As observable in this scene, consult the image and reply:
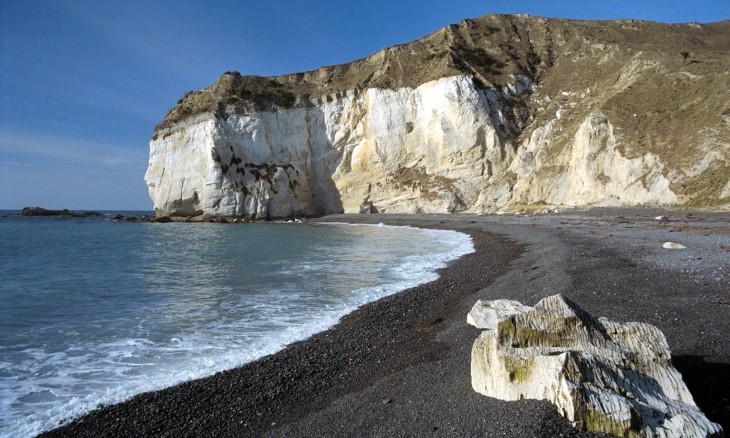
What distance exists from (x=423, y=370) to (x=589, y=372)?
216 cm

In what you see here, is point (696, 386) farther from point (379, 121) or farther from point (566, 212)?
point (379, 121)

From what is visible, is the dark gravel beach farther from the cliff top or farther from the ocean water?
the cliff top

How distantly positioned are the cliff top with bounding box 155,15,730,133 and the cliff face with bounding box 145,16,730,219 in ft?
0.72

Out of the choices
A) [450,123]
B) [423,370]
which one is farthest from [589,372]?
[450,123]

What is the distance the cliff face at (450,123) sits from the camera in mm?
30469

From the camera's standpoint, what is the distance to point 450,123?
4116cm

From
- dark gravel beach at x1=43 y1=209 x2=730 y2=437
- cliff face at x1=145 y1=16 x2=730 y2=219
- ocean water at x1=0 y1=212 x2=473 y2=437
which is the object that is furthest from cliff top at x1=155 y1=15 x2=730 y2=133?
dark gravel beach at x1=43 y1=209 x2=730 y2=437

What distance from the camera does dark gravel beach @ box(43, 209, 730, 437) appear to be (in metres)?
3.48

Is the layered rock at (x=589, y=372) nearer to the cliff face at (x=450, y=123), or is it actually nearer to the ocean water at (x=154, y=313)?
the ocean water at (x=154, y=313)

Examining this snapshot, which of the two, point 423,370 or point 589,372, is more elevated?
point 589,372

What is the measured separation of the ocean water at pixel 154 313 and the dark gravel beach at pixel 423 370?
64 centimetres

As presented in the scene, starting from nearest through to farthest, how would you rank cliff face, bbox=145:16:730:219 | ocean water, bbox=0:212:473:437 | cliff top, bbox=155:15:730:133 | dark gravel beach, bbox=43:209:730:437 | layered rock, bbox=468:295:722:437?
layered rock, bbox=468:295:722:437 < dark gravel beach, bbox=43:209:730:437 < ocean water, bbox=0:212:473:437 < cliff face, bbox=145:16:730:219 < cliff top, bbox=155:15:730:133

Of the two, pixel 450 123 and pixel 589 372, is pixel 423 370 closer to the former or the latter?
pixel 589 372

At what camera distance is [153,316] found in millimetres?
8469
